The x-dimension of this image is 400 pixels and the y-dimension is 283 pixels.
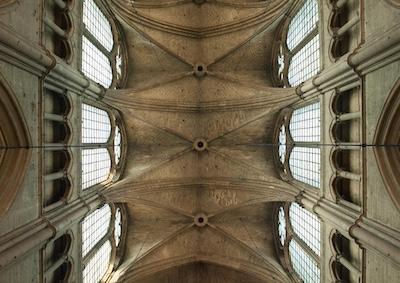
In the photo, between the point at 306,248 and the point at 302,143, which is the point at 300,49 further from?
the point at 306,248

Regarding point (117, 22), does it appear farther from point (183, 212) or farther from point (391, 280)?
point (391, 280)

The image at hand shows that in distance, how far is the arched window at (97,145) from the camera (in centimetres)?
1520

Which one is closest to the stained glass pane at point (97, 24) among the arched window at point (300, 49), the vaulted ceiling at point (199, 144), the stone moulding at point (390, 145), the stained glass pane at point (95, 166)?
Result: the vaulted ceiling at point (199, 144)

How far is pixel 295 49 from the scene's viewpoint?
17266 mm

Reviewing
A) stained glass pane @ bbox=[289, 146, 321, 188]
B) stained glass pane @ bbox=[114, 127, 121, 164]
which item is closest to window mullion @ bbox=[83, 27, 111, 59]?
stained glass pane @ bbox=[114, 127, 121, 164]

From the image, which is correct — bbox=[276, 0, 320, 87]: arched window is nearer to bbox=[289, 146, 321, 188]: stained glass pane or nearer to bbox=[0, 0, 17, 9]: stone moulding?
bbox=[289, 146, 321, 188]: stained glass pane

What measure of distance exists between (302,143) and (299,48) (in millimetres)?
4384

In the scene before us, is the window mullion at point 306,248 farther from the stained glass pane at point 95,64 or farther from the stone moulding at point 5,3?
the stone moulding at point 5,3

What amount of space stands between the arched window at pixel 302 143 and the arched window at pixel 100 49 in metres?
9.02

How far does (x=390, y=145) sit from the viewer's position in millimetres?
9773

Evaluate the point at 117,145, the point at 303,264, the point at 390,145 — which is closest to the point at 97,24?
the point at 117,145

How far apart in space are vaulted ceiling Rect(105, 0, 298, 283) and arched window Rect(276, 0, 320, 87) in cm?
100

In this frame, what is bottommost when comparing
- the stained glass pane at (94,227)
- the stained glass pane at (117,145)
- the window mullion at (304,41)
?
the stained glass pane at (94,227)

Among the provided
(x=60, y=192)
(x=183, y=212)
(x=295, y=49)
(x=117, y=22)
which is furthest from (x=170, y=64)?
(x=60, y=192)
